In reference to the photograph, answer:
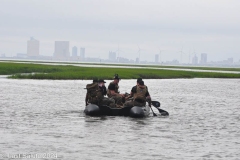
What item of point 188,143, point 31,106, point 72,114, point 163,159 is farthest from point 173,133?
point 31,106

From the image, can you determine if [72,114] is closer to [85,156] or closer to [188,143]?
[188,143]

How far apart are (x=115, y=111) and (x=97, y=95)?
1.57m

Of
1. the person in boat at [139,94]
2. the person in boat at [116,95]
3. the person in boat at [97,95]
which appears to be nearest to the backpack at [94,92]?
the person in boat at [97,95]

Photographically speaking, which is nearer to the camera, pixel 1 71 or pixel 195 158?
pixel 195 158

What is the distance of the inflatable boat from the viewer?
35.2m

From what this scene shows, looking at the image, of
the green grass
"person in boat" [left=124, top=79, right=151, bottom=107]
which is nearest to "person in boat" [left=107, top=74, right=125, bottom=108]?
"person in boat" [left=124, top=79, right=151, bottom=107]

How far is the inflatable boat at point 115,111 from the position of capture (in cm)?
3519

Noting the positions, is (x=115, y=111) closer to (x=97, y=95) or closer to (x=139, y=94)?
(x=97, y=95)

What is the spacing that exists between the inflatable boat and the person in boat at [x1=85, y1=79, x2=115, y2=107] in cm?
38

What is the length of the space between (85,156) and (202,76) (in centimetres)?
11220

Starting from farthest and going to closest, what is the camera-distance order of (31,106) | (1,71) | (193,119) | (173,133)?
(1,71) → (31,106) → (193,119) → (173,133)

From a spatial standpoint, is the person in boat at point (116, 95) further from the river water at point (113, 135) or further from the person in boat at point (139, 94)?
the river water at point (113, 135)

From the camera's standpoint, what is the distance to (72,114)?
3791 centimetres

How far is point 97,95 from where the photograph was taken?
35.1 metres
